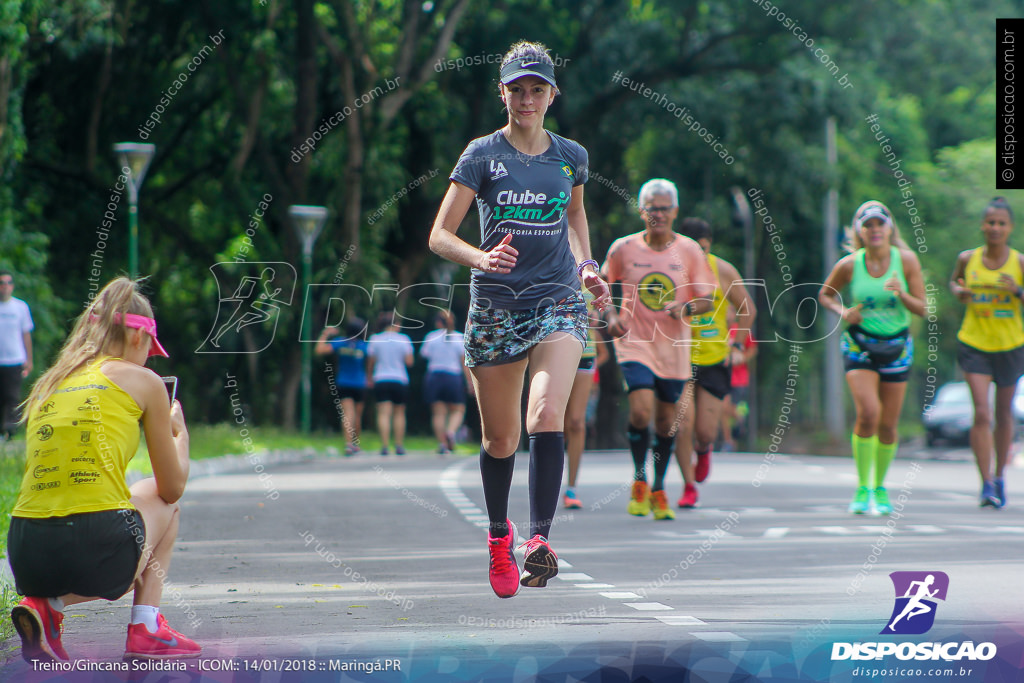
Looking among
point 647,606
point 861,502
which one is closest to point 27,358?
point 861,502

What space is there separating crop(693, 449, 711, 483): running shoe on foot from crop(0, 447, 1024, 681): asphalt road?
11.3 inches

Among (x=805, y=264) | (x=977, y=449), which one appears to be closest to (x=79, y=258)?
(x=805, y=264)

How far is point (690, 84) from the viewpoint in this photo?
30.2m

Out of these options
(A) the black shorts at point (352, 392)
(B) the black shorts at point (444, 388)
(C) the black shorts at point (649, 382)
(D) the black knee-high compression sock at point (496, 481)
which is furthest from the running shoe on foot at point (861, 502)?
(A) the black shorts at point (352, 392)

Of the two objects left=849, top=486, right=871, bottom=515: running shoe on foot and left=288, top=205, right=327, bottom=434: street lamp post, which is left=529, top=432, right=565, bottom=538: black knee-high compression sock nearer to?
left=849, top=486, right=871, bottom=515: running shoe on foot

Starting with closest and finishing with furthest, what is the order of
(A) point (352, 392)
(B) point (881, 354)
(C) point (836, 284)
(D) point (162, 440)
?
(D) point (162, 440), (B) point (881, 354), (C) point (836, 284), (A) point (352, 392)

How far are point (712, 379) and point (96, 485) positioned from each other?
737cm

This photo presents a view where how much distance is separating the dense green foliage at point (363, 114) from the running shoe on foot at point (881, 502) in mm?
15603

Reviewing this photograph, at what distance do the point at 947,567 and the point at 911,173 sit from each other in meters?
39.8

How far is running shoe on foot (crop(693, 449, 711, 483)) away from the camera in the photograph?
11992 millimetres

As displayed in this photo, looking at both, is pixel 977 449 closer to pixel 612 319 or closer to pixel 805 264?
pixel 612 319

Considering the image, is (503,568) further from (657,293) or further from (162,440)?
(657,293)

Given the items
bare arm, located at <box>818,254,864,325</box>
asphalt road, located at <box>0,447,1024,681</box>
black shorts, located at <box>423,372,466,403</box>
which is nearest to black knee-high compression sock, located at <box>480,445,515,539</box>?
asphalt road, located at <box>0,447,1024,681</box>

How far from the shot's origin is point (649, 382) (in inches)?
414
